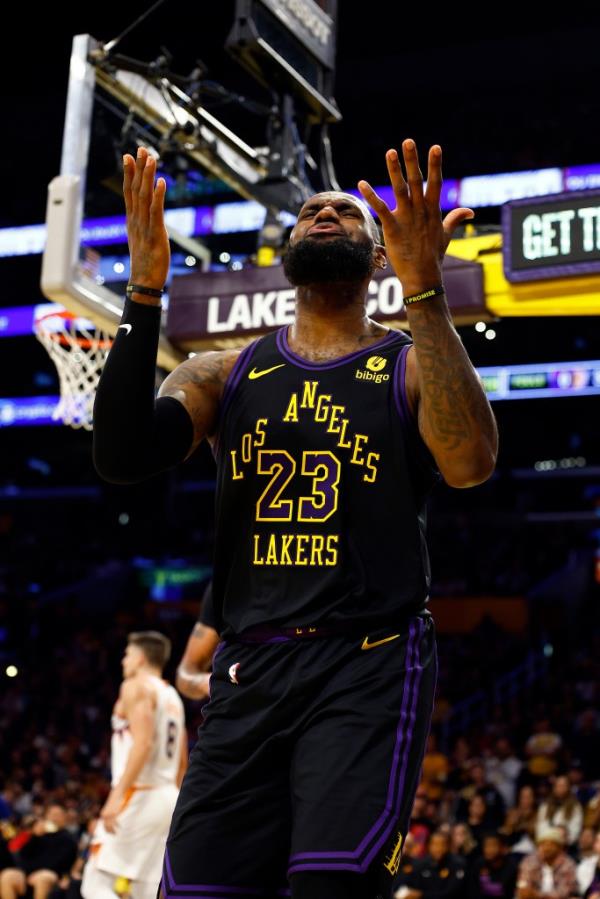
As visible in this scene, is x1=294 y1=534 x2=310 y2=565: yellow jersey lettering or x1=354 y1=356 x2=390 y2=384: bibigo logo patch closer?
x1=294 y1=534 x2=310 y2=565: yellow jersey lettering

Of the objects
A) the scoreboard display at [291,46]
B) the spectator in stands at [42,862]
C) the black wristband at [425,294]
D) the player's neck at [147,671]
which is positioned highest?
the scoreboard display at [291,46]

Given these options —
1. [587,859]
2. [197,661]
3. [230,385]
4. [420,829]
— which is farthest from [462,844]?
[230,385]

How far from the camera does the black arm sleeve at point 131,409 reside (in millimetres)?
2443

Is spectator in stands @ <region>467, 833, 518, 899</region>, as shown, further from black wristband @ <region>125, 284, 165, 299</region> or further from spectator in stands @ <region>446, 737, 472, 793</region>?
black wristband @ <region>125, 284, 165, 299</region>

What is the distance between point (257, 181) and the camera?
755 centimetres

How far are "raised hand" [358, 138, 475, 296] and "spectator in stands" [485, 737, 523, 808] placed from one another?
1156 cm

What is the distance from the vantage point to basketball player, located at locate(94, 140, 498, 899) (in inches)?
90.4

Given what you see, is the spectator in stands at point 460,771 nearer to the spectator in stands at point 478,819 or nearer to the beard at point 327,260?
the spectator in stands at point 478,819

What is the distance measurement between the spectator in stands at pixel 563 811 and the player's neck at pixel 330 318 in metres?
9.06

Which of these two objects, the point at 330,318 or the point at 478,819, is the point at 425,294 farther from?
the point at 478,819

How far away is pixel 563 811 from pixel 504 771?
2.67 m

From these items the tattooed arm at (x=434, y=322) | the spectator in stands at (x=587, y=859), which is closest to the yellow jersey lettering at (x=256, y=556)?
the tattooed arm at (x=434, y=322)

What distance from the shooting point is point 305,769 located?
90.7 inches

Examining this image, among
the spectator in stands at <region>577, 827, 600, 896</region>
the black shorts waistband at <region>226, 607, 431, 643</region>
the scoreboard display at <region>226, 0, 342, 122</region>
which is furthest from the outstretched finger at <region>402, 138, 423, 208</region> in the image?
the spectator in stands at <region>577, 827, 600, 896</region>
